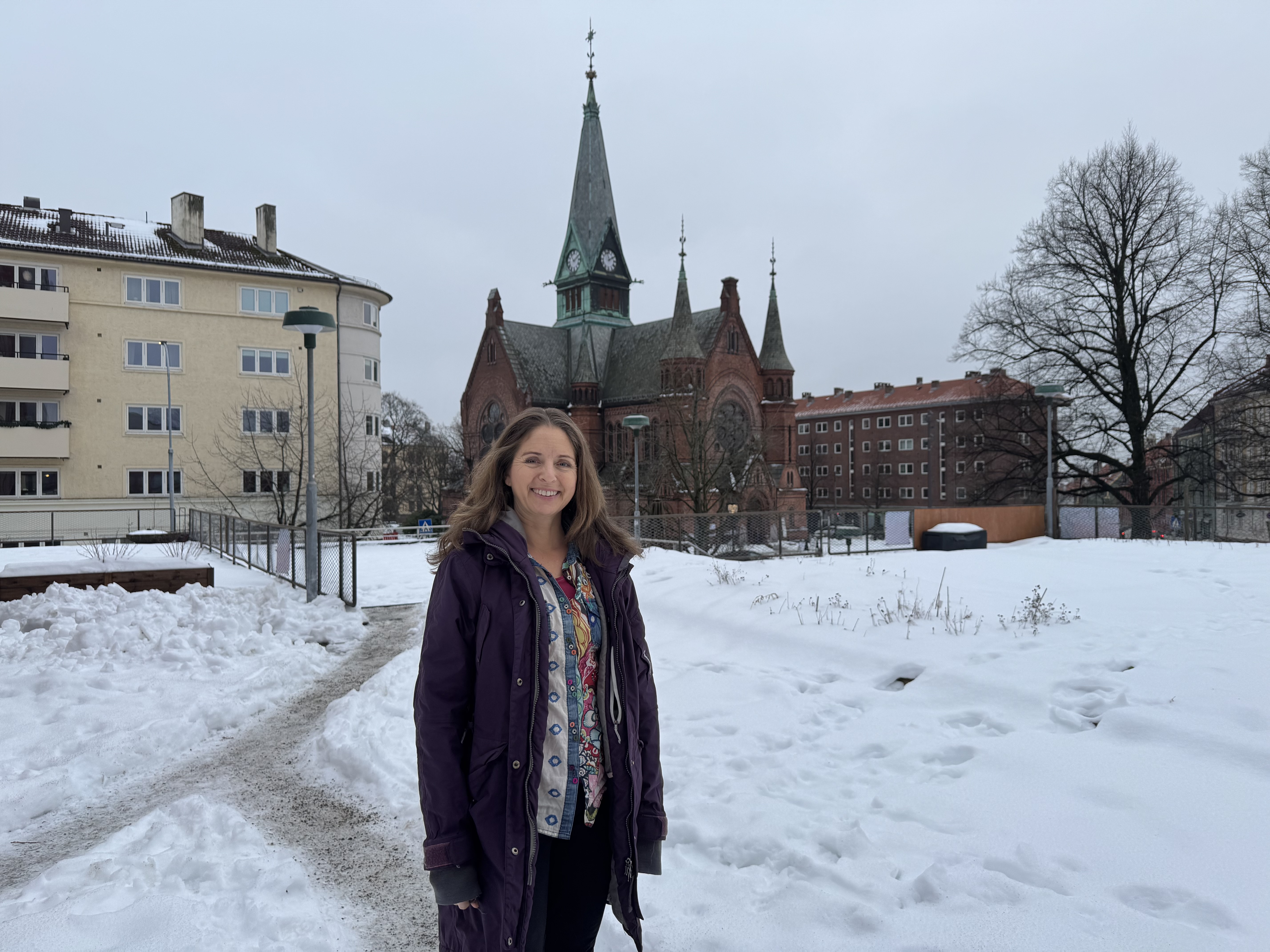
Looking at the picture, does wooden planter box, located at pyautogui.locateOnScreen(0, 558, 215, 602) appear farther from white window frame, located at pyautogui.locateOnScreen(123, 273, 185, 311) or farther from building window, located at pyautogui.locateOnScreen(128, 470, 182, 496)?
white window frame, located at pyautogui.locateOnScreen(123, 273, 185, 311)

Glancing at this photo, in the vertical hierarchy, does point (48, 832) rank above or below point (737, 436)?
below

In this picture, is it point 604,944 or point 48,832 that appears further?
point 48,832

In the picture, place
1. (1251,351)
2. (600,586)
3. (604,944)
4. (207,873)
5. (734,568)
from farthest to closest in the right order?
(1251,351), (734,568), (207,873), (604,944), (600,586)

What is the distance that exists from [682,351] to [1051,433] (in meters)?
30.1

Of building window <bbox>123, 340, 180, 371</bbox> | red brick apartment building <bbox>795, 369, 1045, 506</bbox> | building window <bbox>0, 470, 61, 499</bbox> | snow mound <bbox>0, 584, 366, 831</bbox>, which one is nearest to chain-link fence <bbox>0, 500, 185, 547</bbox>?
building window <bbox>0, 470, 61, 499</bbox>

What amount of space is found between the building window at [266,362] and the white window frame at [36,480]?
9.38 metres

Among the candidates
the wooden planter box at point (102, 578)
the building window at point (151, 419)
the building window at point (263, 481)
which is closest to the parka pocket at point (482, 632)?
the wooden planter box at point (102, 578)

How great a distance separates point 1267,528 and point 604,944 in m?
24.6

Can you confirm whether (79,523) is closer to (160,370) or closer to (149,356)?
(160,370)

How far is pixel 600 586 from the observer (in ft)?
9.21

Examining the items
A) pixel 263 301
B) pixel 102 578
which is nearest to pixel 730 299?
pixel 263 301

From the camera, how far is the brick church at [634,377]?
1855 inches

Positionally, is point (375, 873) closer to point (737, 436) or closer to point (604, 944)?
point (604, 944)

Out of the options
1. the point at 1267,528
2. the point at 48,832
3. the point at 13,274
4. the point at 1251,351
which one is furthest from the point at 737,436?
the point at 48,832
